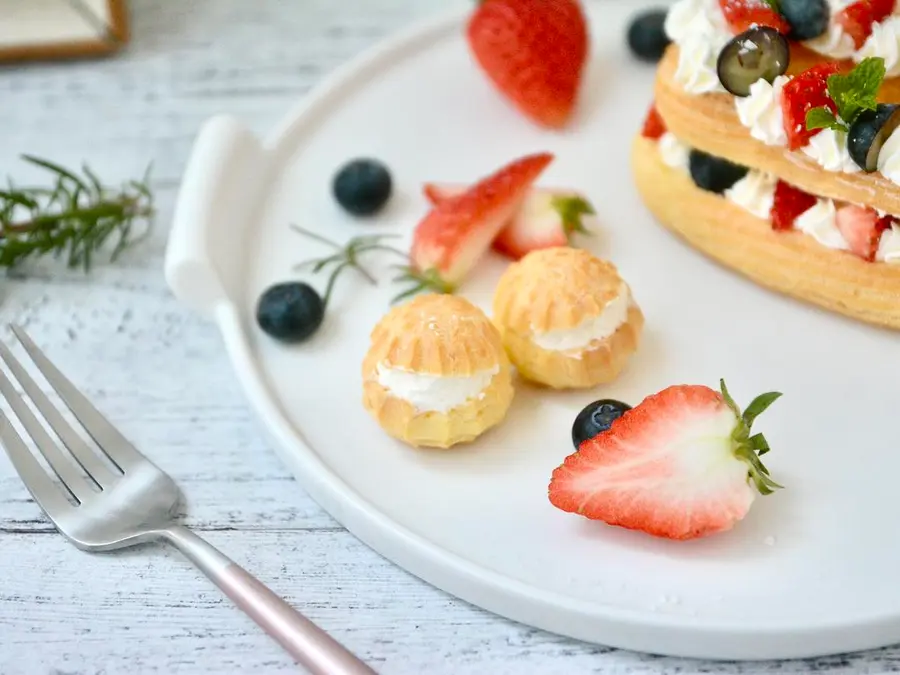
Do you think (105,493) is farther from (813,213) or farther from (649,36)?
(649,36)

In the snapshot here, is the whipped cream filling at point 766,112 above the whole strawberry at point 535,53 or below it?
above

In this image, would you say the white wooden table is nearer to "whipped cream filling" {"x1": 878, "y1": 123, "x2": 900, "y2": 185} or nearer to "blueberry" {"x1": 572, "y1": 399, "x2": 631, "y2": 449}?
"blueberry" {"x1": 572, "y1": 399, "x2": 631, "y2": 449}

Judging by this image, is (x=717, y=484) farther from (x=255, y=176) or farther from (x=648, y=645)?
(x=255, y=176)

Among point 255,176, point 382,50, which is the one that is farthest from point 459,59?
point 255,176

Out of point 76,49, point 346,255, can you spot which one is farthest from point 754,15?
point 76,49

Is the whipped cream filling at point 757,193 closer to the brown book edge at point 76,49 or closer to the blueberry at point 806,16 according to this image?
the blueberry at point 806,16

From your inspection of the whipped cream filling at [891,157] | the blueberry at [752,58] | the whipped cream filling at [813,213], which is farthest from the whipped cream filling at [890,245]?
the blueberry at [752,58]

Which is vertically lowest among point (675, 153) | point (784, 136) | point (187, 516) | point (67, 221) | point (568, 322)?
Result: point (187, 516)
